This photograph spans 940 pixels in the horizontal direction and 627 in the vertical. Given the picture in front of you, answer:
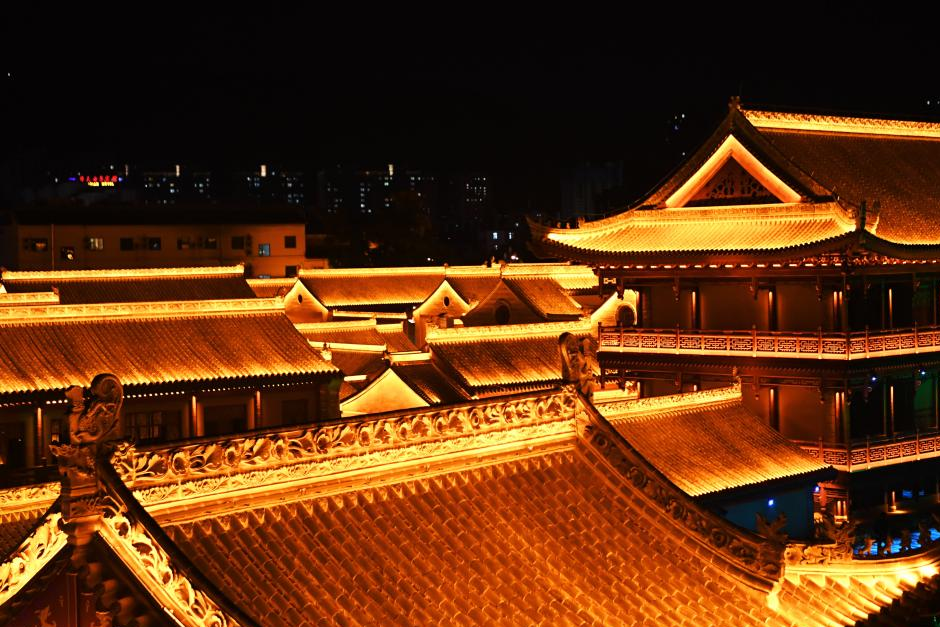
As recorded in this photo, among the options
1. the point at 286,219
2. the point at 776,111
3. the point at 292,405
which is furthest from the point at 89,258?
the point at 776,111

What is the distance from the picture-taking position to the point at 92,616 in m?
7.37

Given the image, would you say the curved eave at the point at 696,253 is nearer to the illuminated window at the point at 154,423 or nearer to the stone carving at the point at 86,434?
the illuminated window at the point at 154,423

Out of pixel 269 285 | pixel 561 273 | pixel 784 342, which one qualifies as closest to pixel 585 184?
pixel 269 285

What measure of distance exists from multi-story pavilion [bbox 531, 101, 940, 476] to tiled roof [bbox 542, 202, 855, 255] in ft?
0.12

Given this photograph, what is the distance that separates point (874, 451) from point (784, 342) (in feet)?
9.73

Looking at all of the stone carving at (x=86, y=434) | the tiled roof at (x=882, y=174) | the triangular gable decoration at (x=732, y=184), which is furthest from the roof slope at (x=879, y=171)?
the stone carving at (x=86, y=434)

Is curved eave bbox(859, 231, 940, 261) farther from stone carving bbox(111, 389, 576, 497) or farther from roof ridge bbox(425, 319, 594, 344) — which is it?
stone carving bbox(111, 389, 576, 497)

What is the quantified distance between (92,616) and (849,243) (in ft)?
68.5

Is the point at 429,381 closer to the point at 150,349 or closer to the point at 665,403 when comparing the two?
the point at 150,349

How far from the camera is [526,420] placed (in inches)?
423

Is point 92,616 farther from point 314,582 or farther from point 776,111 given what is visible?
point 776,111

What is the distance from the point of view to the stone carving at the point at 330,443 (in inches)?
320

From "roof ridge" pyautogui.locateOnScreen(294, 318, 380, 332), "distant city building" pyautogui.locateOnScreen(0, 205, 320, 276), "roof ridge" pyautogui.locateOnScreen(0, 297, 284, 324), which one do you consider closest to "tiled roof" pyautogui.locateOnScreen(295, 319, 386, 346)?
"roof ridge" pyautogui.locateOnScreen(294, 318, 380, 332)

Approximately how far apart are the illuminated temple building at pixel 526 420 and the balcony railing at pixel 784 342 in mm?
73
